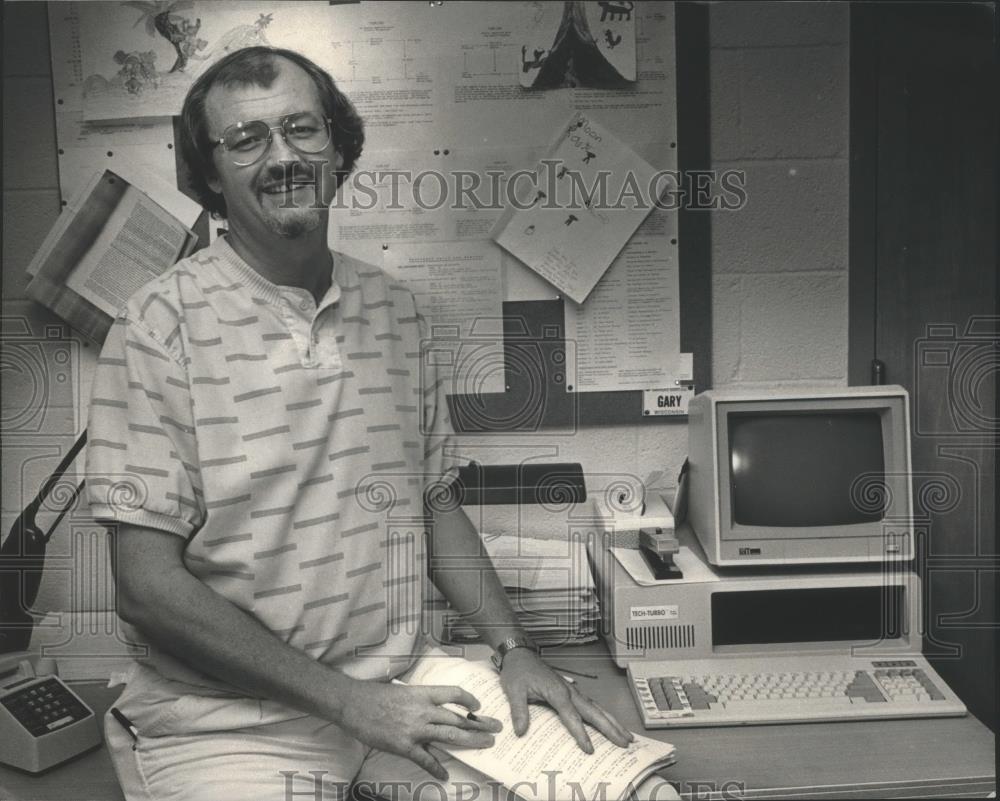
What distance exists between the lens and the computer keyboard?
1250 mm

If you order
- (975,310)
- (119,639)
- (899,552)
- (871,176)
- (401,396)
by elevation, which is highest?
(871,176)

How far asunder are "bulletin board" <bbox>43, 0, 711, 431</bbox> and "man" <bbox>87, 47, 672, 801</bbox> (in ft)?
0.41

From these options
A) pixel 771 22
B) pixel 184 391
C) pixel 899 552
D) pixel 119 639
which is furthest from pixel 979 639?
pixel 119 639

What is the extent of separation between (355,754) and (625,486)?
0.69m

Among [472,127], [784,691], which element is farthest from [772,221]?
[784,691]

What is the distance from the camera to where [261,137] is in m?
1.17

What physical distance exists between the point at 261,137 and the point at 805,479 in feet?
3.36

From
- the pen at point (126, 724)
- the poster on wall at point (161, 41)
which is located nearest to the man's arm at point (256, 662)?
the pen at point (126, 724)

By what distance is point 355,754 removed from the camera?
4.05ft

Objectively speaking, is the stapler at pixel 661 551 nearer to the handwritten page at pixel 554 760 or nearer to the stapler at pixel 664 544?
the stapler at pixel 664 544

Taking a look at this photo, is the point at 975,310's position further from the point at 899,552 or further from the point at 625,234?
the point at 625,234

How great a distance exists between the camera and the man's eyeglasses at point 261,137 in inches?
45.9

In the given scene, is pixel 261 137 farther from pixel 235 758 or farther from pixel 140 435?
pixel 235 758

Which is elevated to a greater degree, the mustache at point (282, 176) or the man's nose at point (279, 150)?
the man's nose at point (279, 150)
